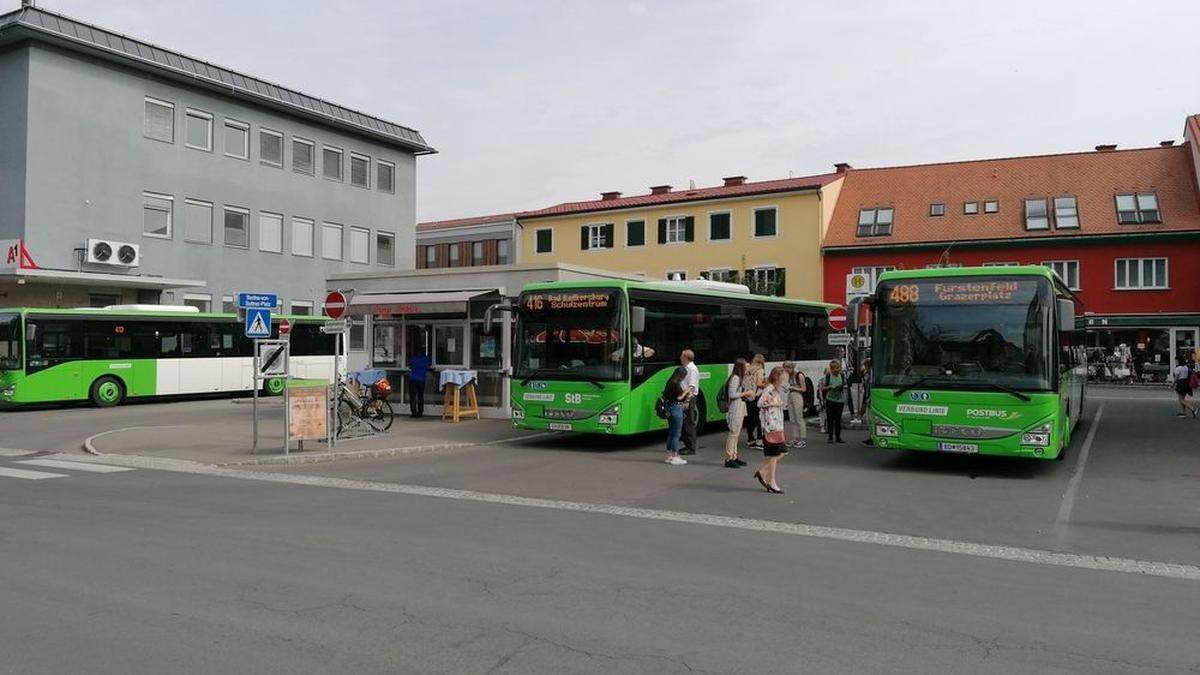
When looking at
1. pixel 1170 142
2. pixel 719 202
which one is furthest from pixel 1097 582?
pixel 1170 142

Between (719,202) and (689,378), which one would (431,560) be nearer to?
(689,378)

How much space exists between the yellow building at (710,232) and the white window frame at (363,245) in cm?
889

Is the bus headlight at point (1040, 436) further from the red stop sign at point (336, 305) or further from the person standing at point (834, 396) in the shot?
the red stop sign at point (336, 305)

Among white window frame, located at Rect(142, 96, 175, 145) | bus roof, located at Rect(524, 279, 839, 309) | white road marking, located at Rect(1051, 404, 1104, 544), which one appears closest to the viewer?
white road marking, located at Rect(1051, 404, 1104, 544)

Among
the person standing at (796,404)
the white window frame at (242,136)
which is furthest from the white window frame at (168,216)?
the person standing at (796,404)

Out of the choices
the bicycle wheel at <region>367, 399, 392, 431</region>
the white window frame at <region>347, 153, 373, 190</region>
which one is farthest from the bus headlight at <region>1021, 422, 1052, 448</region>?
the white window frame at <region>347, 153, 373, 190</region>

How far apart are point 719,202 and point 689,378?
38.1 m

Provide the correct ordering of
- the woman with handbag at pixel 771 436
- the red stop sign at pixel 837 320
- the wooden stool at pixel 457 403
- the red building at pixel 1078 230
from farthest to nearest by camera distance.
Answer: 1. the red building at pixel 1078 230
2. the red stop sign at pixel 837 320
3. the wooden stool at pixel 457 403
4. the woman with handbag at pixel 771 436

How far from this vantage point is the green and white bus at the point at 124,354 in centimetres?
2469

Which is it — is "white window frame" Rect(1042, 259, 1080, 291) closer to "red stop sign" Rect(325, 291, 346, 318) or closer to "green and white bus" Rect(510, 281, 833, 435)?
"green and white bus" Rect(510, 281, 833, 435)

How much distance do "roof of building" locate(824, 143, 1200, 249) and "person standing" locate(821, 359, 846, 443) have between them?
31.9m

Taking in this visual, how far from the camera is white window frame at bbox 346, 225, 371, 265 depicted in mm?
43469

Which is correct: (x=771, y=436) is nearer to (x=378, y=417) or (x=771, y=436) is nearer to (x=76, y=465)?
(x=378, y=417)

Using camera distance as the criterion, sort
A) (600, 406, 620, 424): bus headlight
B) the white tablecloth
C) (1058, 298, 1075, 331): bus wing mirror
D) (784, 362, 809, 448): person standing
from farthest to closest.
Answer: the white tablecloth → (784, 362, 809, 448): person standing → (600, 406, 620, 424): bus headlight → (1058, 298, 1075, 331): bus wing mirror
